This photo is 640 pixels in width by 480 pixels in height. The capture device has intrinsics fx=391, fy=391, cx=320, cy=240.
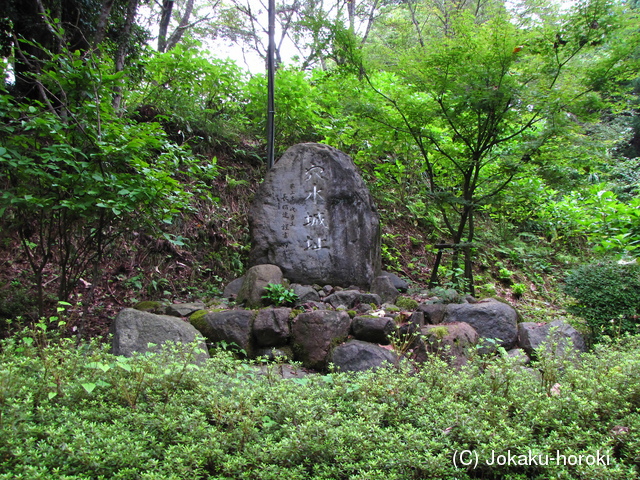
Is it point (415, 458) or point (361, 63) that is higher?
point (361, 63)

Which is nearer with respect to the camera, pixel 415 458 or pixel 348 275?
pixel 415 458

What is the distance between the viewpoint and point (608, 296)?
4035 millimetres

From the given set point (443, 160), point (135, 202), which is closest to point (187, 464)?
point (135, 202)

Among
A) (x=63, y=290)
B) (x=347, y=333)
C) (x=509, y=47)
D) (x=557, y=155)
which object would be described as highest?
(x=509, y=47)

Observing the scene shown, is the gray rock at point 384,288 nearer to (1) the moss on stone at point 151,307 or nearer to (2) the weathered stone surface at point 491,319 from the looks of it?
(2) the weathered stone surface at point 491,319

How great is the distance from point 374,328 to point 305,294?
3.73ft

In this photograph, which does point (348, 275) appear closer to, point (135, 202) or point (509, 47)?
point (135, 202)

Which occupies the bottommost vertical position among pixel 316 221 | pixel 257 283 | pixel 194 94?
pixel 257 283

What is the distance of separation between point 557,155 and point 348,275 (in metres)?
3.12

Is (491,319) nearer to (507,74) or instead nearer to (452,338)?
(452,338)

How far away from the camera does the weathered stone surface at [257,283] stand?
14.7 ft

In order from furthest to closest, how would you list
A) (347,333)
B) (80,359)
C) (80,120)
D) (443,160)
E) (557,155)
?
(443,160)
(557,155)
(347,333)
(80,120)
(80,359)

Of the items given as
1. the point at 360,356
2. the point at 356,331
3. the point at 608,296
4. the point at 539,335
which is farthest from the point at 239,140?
the point at 608,296

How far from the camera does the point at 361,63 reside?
5293mm
